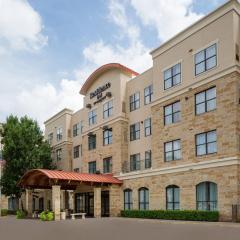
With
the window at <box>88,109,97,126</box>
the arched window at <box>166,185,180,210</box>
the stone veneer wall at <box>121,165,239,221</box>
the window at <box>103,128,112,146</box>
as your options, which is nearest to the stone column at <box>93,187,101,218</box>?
the stone veneer wall at <box>121,165,239,221</box>

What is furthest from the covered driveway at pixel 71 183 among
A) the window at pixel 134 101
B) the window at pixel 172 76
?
the window at pixel 172 76

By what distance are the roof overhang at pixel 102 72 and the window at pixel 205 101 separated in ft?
39.4

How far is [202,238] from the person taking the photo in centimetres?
1700

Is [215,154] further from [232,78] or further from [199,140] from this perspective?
[232,78]

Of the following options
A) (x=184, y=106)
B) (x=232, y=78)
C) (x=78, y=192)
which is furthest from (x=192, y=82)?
(x=78, y=192)

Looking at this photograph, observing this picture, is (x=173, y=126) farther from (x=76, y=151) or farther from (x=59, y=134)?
(x=59, y=134)

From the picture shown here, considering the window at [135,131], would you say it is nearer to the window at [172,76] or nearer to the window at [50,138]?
the window at [172,76]

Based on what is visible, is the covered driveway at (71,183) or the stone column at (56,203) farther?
the covered driveway at (71,183)

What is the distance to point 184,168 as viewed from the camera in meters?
30.3

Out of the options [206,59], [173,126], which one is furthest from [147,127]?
[206,59]

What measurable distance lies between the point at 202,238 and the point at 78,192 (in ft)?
93.9

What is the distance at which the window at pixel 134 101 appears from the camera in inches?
1508

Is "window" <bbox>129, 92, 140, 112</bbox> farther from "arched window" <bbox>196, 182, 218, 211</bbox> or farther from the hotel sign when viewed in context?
"arched window" <bbox>196, 182, 218, 211</bbox>

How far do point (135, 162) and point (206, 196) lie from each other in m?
11.0
